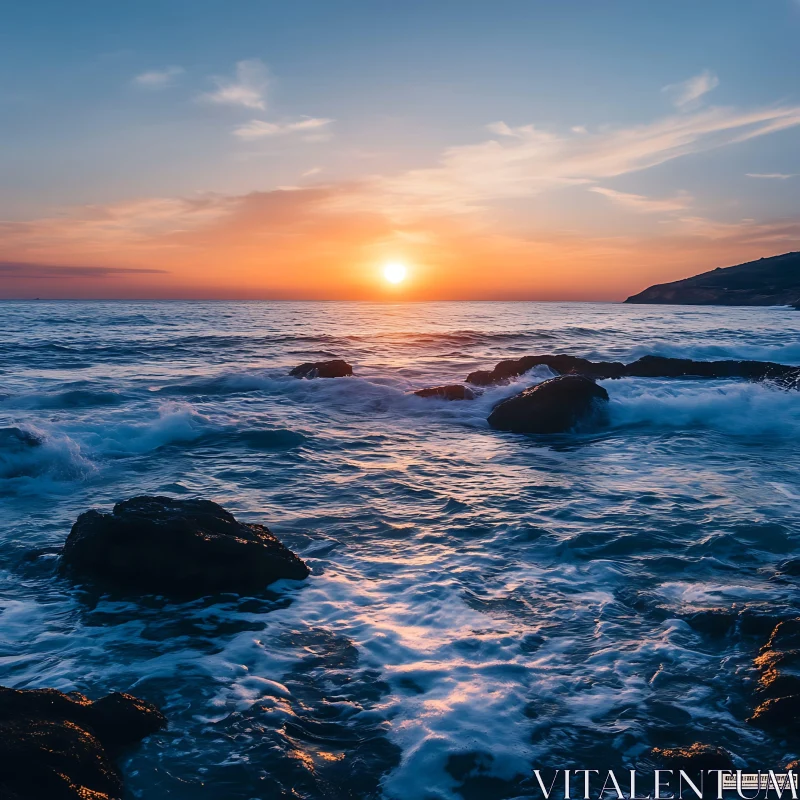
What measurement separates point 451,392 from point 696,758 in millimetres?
14037

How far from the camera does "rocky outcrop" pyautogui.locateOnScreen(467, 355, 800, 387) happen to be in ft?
62.9

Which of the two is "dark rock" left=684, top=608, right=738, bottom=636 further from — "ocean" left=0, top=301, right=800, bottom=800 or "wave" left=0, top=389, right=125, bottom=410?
"wave" left=0, top=389, right=125, bottom=410

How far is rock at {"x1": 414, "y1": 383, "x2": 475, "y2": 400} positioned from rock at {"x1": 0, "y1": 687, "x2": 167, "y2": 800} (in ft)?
45.8

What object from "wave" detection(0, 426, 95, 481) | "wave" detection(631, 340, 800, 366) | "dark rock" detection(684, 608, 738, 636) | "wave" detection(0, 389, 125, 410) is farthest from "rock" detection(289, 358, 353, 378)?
"dark rock" detection(684, 608, 738, 636)

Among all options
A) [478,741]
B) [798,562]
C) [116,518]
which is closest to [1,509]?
[116,518]

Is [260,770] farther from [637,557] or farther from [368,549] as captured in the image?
[637,557]

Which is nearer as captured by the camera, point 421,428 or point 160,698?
point 160,698

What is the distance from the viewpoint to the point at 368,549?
6711mm

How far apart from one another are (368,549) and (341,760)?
323cm

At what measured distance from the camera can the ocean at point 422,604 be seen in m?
3.58

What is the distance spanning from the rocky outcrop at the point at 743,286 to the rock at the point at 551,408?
11616 centimetres

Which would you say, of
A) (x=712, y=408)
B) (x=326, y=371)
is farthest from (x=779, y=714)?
(x=326, y=371)

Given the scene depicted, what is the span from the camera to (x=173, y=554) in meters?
5.60

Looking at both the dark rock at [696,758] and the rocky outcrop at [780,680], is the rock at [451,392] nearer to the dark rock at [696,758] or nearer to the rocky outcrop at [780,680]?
the rocky outcrop at [780,680]
